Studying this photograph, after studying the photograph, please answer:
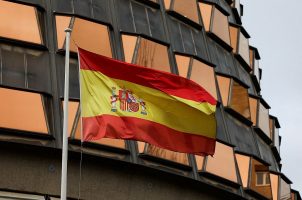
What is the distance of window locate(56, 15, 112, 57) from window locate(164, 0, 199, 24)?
410cm

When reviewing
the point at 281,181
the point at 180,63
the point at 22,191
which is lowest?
the point at 22,191

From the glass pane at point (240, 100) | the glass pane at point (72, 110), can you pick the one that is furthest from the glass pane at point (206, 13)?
the glass pane at point (72, 110)

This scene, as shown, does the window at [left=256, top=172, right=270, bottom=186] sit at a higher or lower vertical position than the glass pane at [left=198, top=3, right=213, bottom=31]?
lower

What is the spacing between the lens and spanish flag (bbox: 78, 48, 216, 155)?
19688 mm

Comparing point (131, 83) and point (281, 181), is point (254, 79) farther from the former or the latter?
point (131, 83)

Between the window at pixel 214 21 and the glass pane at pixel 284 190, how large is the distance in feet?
19.4

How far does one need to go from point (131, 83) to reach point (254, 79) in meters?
15.6

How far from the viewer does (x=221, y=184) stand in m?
27.4

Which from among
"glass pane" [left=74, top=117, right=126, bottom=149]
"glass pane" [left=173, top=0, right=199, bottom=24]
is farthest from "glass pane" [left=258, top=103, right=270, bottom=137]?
"glass pane" [left=74, top=117, right=126, bottom=149]

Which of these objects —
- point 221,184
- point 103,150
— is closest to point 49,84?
point 103,150

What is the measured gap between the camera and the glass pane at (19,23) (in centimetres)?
2397

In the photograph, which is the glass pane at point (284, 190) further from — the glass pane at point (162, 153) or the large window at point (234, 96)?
the glass pane at point (162, 153)

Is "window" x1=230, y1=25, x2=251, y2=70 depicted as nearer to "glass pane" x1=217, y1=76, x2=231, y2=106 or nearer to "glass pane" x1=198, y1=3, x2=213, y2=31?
"glass pane" x1=198, y1=3, x2=213, y2=31

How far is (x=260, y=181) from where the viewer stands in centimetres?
3050
